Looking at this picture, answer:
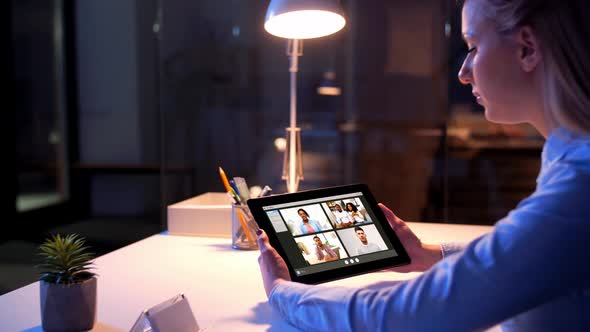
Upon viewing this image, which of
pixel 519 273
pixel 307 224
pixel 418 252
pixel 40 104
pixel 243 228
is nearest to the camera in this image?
pixel 519 273

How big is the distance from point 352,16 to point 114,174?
2.67 metres

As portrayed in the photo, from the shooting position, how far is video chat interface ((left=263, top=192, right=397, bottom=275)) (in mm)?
896

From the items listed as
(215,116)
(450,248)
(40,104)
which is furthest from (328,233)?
(40,104)

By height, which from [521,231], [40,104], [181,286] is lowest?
[181,286]

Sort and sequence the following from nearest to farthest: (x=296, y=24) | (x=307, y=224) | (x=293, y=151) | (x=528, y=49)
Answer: (x=528, y=49) < (x=307, y=224) < (x=296, y=24) < (x=293, y=151)

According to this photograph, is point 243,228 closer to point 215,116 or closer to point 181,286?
point 181,286

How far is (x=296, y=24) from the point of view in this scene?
151cm

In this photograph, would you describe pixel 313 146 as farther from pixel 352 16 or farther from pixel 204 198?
pixel 204 198

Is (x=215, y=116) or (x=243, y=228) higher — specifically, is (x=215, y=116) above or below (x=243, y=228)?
above

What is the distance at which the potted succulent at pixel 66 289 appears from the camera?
2.54 ft

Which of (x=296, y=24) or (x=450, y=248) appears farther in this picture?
(x=296, y=24)

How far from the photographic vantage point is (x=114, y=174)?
486cm

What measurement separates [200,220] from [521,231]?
1.13 metres

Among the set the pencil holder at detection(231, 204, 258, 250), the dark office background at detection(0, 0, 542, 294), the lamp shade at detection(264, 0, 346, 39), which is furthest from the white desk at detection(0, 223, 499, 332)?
the dark office background at detection(0, 0, 542, 294)
